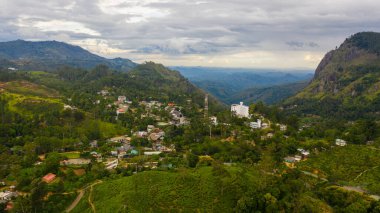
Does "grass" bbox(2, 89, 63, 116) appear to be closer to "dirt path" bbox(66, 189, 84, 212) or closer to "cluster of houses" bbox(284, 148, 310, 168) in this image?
"dirt path" bbox(66, 189, 84, 212)

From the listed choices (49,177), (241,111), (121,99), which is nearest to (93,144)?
(49,177)

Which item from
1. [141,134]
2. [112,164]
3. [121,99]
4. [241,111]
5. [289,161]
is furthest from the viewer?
[121,99]

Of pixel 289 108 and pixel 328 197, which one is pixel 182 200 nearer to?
pixel 328 197

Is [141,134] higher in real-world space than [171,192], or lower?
lower

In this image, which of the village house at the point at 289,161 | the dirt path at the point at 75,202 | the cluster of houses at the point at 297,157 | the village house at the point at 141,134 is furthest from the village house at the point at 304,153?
the dirt path at the point at 75,202

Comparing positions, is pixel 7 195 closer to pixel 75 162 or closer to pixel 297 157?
pixel 75 162

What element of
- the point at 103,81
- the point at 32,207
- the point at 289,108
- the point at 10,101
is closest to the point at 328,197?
the point at 32,207

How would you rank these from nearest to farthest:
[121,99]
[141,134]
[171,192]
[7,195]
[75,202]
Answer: [171,192], [75,202], [7,195], [141,134], [121,99]

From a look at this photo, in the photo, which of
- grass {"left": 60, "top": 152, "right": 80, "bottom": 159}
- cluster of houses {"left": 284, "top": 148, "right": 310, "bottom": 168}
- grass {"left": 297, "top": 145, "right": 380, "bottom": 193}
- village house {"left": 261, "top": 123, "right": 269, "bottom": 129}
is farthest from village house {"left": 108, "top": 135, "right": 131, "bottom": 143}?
Answer: grass {"left": 297, "top": 145, "right": 380, "bottom": 193}

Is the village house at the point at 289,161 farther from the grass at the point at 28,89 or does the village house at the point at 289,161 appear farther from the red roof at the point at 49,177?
the grass at the point at 28,89
